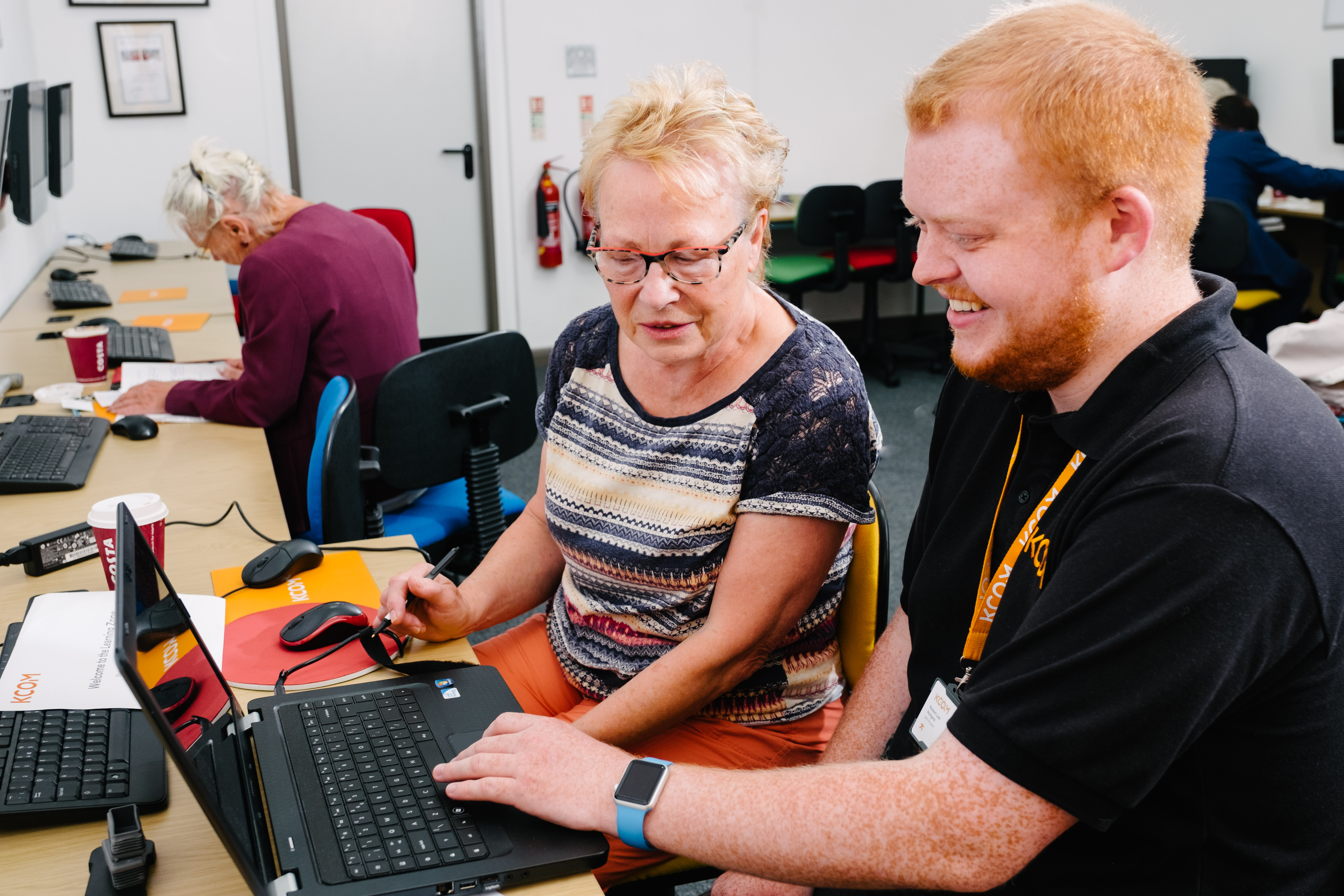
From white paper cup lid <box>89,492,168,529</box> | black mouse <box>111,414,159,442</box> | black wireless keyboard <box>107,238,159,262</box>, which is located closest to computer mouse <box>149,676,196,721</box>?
white paper cup lid <box>89,492,168,529</box>

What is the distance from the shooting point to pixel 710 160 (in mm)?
1211

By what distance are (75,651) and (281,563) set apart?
0.30 meters

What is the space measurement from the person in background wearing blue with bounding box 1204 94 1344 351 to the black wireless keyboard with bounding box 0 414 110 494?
4.32 m

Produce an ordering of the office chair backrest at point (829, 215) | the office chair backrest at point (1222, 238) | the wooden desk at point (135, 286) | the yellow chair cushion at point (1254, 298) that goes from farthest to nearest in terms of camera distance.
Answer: the office chair backrest at point (829, 215), the yellow chair cushion at point (1254, 298), the office chair backrest at point (1222, 238), the wooden desk at point (135, 286)

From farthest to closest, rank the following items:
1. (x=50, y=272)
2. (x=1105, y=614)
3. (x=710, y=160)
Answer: (x=50, y=272) → (x=710, y=160) → (x=1105, y=614)

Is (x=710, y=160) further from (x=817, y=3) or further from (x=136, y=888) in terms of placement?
(x=817, y=3)

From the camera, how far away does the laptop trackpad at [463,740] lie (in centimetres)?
100

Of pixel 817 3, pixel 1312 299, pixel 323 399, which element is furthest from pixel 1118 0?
pixel 1312 299

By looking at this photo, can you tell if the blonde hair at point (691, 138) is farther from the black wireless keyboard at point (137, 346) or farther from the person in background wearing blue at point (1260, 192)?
the person in background wearing blue at point (1260, 192)

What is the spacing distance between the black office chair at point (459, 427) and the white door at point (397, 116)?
3.25 meters

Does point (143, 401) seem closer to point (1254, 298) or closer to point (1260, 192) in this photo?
point (1254, 298)

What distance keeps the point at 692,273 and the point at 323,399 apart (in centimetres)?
99

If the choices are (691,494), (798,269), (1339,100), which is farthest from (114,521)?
(1339,100)

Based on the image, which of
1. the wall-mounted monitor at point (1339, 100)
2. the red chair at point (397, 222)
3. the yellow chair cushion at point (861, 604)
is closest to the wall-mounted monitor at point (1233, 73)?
the wall-mounted monitor at point (1339, 100)
